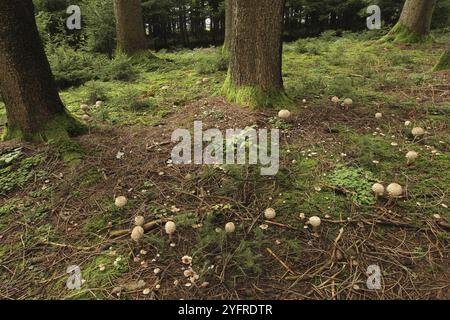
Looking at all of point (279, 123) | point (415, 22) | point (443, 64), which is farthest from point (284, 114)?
point (415, 22)

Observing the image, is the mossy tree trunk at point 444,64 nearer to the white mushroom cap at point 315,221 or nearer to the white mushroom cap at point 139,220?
the white mushroom cap at point 315,221

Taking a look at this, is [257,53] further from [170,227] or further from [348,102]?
[170,227]

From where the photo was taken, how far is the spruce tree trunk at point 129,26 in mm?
8758

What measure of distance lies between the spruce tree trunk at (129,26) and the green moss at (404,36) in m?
7.95

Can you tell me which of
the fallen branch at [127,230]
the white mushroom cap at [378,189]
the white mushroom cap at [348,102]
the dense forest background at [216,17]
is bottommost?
the fallen branch at [127,230]

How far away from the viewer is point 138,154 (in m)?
4.14

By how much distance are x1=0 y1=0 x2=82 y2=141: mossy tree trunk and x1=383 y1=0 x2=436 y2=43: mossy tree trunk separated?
1045cm

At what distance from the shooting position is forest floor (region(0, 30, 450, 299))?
8.41 feet

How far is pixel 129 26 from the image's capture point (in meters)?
8.95

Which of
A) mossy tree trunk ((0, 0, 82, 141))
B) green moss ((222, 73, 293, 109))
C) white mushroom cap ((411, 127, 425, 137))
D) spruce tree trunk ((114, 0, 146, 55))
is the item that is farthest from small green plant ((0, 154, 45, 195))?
spruce tree trunk ((114, 0, 146, 55))

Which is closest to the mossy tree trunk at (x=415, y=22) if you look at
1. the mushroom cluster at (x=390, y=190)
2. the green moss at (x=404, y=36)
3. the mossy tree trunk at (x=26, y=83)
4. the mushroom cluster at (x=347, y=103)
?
the green moss at (x=404, y=36)

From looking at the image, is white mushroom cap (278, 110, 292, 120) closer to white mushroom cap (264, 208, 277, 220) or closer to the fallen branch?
white mushroom cap (264, 208, 277, 220)
